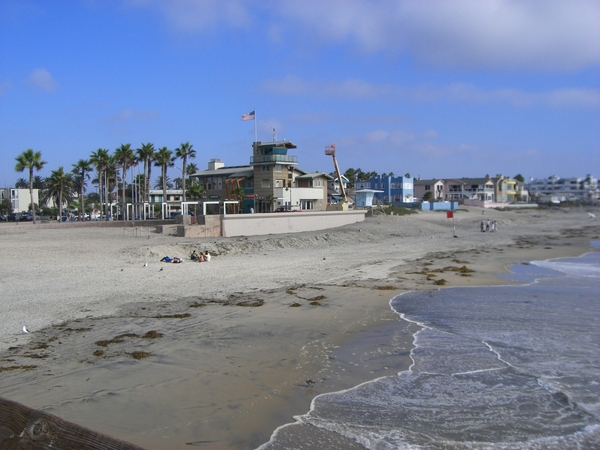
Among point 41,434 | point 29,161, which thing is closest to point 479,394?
point 41,434

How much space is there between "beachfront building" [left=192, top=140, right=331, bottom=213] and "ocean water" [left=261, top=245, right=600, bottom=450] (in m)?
48.0

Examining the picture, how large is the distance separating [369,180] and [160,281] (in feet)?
299

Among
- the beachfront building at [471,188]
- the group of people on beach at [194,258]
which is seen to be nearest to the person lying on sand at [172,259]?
the group of people on beach at [194,258]

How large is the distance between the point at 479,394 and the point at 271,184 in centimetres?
5650

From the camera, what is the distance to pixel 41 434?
2695mm

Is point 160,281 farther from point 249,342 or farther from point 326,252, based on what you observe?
point 326,252

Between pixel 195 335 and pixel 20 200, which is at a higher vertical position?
pixel 20 200

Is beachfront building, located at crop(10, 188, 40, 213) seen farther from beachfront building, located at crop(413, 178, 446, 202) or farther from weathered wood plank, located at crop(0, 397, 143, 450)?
weathered wood plank, located at crop(0, 397, 143, 450)

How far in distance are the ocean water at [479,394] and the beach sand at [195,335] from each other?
1.93ft

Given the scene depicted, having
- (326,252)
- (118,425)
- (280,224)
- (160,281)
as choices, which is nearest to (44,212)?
(280,224)

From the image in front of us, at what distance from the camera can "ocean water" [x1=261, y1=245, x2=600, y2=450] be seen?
650 centimetres

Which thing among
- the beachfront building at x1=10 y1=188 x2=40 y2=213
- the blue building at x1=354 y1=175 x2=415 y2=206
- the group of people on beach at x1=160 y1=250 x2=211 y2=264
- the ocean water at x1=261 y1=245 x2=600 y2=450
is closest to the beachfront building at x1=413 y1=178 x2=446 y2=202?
the blue building at x1=354 y1=175 x2=415 y2=206

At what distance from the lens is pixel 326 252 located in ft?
102

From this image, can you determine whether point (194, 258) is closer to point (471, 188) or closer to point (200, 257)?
point (200, 257)
